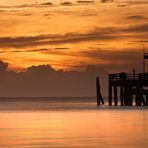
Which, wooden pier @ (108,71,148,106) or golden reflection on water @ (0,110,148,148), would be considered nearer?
golden reflection on water @ (0,110,148,148)

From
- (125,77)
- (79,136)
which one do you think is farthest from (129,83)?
(79,136)

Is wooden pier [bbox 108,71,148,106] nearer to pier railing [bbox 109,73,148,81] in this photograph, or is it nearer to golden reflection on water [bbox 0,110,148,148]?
pier railing [bbox 109,73,148,81]

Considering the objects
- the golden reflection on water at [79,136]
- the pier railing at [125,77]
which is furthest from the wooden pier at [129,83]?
the golden reflection on water at [79,136]

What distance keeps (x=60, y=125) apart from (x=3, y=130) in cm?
562

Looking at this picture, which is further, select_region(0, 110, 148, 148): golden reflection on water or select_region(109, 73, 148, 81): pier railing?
select_region(109, 73, 148, 81): pier railing

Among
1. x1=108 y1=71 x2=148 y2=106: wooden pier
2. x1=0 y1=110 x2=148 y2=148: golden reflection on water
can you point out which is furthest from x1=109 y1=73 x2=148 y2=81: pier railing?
x1=0 y1=110 x2=148 y2=148: golden reflection on water

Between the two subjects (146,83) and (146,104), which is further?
(146,104)

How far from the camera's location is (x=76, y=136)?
36.5 m

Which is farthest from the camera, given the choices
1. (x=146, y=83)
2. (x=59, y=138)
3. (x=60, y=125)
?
(x=146, y=83)

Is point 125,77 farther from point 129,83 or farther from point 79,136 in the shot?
point 79,136

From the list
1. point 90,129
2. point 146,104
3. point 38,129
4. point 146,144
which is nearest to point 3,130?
point 38,129

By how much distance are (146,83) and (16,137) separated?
37407 mm

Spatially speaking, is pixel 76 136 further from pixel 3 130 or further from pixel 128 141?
pixel 3 130

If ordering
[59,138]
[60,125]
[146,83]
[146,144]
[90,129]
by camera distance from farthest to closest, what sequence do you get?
[146,83] → [60,125] → [90,129] → [59,138] → [146,144]
